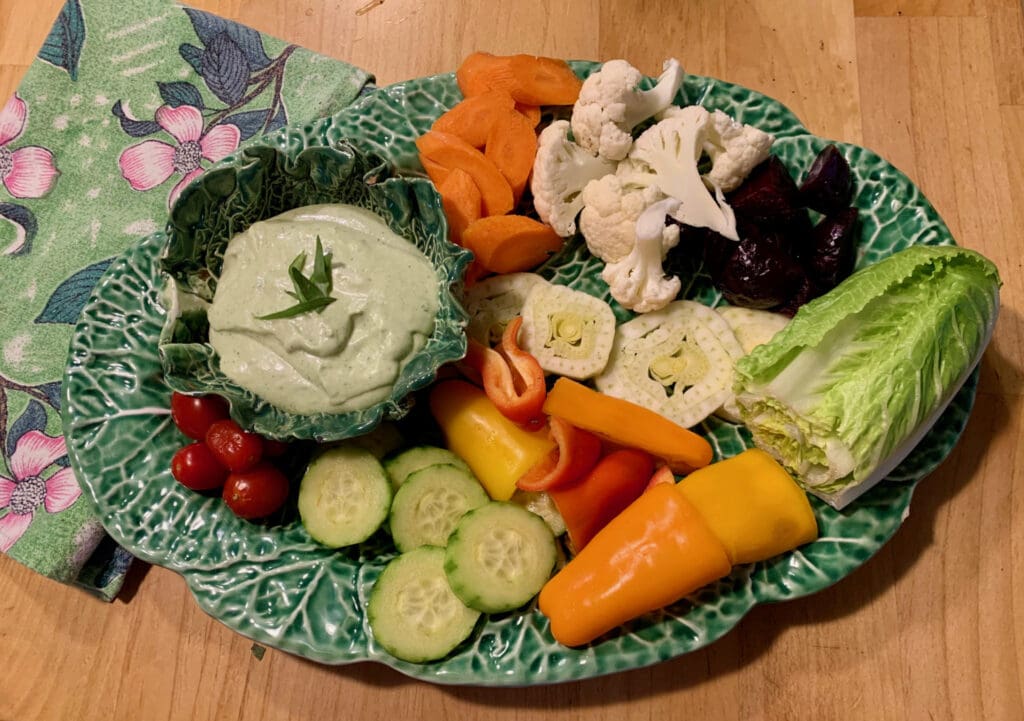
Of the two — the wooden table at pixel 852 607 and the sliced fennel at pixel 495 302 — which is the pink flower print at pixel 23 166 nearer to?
the wooden table at pixel 852 607

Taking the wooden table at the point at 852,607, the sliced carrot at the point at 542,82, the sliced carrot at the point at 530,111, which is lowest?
the wooden table at the point at 852,607

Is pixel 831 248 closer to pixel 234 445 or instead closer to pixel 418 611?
pixel 418 611

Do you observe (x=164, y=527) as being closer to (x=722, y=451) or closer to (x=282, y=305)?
(x=282, y=305)

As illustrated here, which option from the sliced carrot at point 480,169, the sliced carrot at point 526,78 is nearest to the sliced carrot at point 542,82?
the sliced carrot at point 526,78

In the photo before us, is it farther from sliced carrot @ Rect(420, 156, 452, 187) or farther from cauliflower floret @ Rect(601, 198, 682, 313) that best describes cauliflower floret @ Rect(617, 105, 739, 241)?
sliced carrot @ Rect(420, 156, 452, 187)

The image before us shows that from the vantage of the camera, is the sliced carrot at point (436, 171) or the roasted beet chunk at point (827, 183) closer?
the roasted beet chunk at point (827, 183)

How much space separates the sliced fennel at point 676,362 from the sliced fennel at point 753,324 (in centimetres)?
4

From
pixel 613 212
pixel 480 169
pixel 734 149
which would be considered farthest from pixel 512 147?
pixel 734 149

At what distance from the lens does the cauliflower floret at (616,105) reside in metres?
2.13

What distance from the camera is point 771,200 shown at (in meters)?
2.13

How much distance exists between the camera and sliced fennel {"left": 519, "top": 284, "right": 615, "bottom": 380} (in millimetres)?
2139

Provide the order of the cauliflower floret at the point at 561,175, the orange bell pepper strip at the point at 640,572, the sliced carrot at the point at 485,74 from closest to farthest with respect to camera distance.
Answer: the orange bell pepper strip at the point at 640,572
the cauliflower floret at the point at 561,175
the sliced carrot at the point at 485,74

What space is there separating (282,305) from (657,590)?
111 centimetres

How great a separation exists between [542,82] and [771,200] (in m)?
0.72
